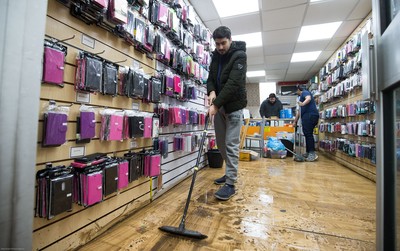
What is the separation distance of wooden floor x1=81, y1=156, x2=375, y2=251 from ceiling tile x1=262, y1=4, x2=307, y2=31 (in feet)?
10.2

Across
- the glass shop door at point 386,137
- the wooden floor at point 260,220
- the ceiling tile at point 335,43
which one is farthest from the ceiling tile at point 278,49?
the glass shop door at point 386,137

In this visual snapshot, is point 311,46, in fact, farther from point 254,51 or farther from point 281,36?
point 254,51

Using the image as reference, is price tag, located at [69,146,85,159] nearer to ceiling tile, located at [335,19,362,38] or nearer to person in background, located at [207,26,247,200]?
person in background, located at [207,26,247,200]

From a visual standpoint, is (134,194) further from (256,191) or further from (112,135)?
(256,191)

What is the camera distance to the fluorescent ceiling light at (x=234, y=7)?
3.38 metres

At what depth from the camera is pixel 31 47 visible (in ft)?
1.99

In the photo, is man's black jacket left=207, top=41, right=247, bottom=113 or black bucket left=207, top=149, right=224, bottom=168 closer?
man's black jacket left=207, top=41, right=247, bottom=113

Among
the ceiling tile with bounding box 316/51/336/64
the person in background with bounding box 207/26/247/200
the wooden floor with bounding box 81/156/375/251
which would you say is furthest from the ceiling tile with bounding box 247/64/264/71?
the wooden floor with bounding box 81/156/375/251

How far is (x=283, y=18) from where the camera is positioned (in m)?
3.80

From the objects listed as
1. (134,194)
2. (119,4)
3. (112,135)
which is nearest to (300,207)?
(134,194)

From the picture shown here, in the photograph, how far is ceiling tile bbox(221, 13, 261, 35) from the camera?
3840 mm

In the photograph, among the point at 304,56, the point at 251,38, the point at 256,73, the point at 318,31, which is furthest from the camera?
the point at 256,73

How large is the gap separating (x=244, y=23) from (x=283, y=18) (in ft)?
2.52

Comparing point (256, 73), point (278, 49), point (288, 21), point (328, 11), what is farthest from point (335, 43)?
point (256, 73)
